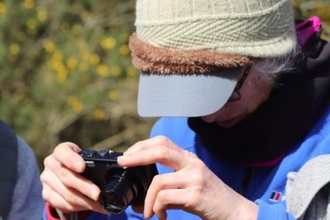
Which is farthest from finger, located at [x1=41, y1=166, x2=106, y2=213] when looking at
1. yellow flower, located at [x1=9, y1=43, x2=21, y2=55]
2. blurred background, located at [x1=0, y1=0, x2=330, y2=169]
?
yellow flower, located at [x1=9, y1=43, x2=21, y2=55]

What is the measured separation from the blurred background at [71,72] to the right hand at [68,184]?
2330 mm

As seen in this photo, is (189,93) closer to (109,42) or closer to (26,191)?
(26,191)

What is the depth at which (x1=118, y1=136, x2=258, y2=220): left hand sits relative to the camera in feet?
5.41

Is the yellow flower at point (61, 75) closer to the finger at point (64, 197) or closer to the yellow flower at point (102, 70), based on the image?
the yellow flower at point (102, 70)

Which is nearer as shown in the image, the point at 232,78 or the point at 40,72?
the point at 232,78

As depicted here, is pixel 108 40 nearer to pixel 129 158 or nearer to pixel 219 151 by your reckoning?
pixel 219 151

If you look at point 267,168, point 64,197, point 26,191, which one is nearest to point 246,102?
point 267,168

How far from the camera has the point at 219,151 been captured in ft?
6.73

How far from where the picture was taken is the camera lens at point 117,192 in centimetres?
171

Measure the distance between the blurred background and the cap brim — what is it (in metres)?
2.34

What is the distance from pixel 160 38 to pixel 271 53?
263 mm

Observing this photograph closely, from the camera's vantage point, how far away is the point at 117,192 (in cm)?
171

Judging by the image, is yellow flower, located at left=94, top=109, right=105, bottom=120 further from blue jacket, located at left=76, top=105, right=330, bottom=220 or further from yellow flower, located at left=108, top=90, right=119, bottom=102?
blue jacket, located at left=76, top=105, right=330, bottom=220

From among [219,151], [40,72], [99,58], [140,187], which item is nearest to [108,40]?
[99,58]
